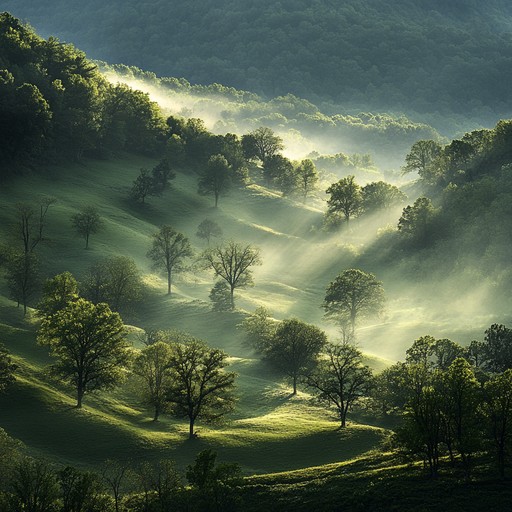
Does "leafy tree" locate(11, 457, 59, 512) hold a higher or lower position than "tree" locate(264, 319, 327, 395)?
lower

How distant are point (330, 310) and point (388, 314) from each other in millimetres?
16083

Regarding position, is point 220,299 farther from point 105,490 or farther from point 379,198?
point 379,198

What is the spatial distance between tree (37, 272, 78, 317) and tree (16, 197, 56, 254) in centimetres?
2810

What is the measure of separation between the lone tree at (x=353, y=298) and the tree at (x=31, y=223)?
63815 mm

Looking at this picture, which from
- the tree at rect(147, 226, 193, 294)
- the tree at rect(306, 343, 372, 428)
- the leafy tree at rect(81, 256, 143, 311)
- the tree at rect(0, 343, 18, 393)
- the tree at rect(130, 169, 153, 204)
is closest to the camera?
the tree at rect(0, 343, 18, 393)

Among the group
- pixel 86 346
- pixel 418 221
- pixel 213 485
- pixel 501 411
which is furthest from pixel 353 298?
pixel 213 485

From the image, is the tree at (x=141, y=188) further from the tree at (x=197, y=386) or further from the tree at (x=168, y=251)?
the tree at (x=197, y=386)

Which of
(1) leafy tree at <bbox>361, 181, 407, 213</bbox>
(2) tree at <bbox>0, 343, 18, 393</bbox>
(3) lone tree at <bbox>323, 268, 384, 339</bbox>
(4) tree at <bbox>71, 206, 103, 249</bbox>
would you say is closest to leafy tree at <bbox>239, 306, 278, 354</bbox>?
(3) lone tree at <bbox>323, 268, 384, 339</bbox>

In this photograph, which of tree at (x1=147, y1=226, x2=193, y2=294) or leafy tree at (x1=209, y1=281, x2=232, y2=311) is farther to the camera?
tree at (x1=147, y1=226, x2=193, y2=294)

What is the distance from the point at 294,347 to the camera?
104125 mm

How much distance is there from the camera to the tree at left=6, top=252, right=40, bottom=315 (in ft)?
365

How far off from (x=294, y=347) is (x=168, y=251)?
48886mm

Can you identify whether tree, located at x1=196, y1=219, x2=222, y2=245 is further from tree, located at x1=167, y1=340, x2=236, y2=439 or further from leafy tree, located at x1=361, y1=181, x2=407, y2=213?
tree, located at x1=167, y1=340, x2=236, y2=439

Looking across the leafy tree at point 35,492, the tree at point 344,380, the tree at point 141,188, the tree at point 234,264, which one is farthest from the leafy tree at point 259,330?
the tree at point 141,188
